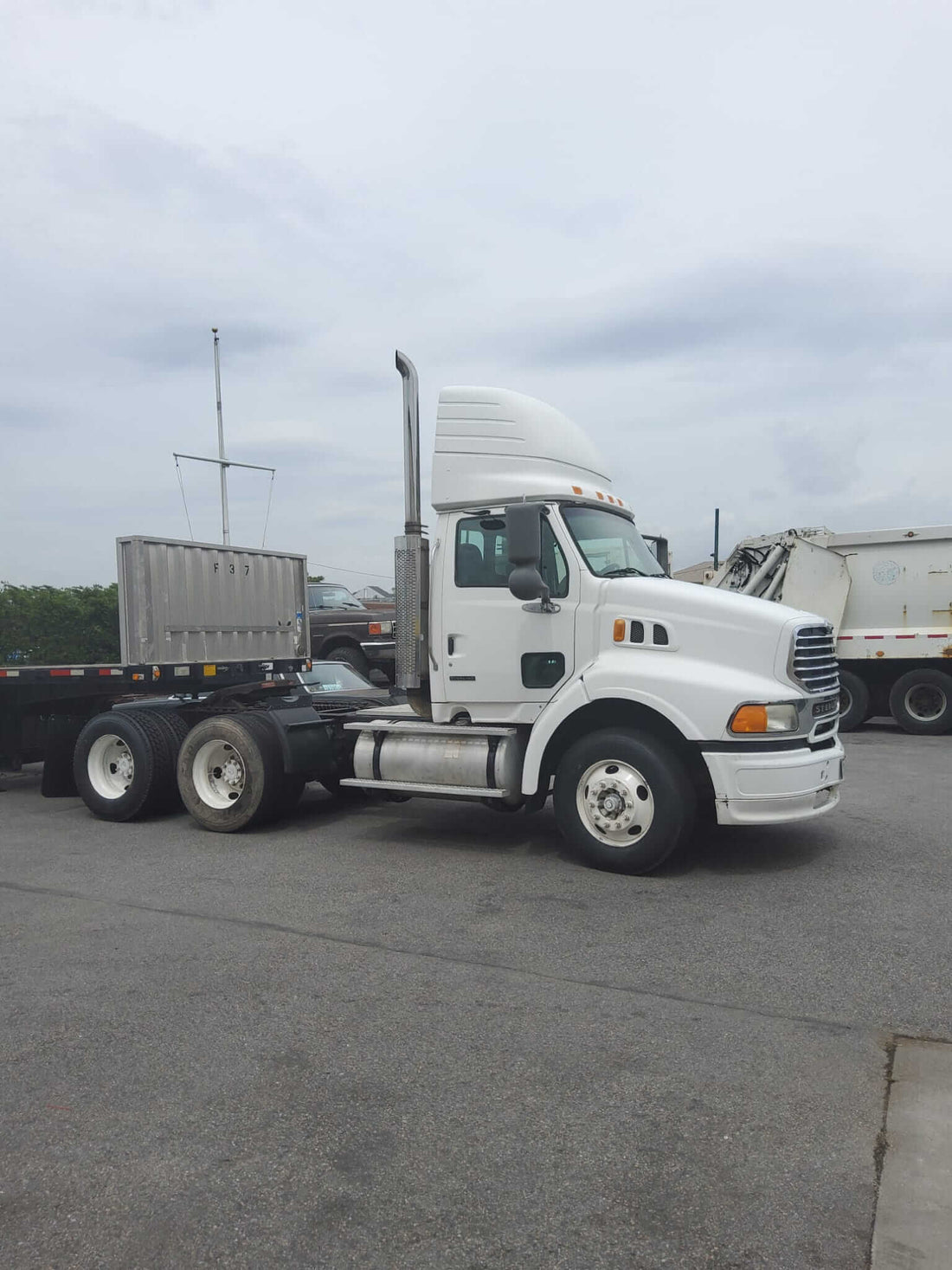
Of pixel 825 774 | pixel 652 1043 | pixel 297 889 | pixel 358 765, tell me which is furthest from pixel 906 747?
pixel 652 1043

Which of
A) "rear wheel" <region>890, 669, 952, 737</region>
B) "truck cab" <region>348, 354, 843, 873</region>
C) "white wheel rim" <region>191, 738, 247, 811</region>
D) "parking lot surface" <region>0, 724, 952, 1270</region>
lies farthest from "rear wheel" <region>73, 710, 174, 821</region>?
"rear wheel" <region>890, 669, 952, 737</region>

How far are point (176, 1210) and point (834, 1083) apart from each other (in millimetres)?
2337

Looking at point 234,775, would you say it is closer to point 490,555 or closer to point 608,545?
point 490,555

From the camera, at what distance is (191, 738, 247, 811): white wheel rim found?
866 centimetres

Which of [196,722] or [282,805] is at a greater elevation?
[196,722]

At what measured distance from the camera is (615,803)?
6.80 m

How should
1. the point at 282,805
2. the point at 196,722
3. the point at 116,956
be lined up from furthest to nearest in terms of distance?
the point at 196,722 → the point at 282,805 → the point at 116,956

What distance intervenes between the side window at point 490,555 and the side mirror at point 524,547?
0.30 metres

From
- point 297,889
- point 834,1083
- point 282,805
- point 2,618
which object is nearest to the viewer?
point 834,1083

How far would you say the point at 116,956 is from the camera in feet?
17.4

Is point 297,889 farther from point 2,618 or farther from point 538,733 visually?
point 2,618

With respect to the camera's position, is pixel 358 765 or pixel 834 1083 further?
pixel 358 765

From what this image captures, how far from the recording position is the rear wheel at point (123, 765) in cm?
908

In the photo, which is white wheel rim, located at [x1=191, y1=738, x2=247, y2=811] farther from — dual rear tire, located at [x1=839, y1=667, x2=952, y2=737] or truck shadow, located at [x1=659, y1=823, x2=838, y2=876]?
dual rear tire, located at [x1=839, y1=667, x2=952, y2=737]
